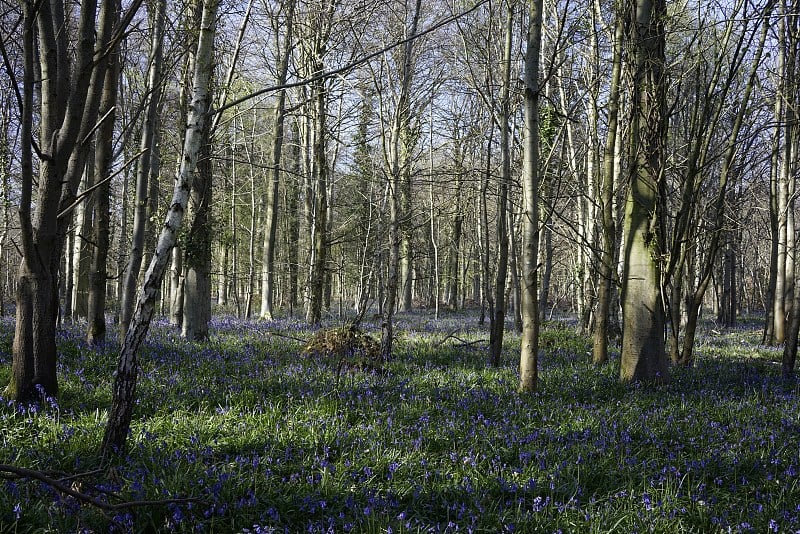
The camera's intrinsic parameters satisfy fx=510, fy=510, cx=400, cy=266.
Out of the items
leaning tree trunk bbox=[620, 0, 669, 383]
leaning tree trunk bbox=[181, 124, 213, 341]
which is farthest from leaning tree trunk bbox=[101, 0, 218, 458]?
leaning tree trunk bbox=[181, 124, 213, 341]

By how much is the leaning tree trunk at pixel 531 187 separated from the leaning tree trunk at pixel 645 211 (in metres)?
1.85

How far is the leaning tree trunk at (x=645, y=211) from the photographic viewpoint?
7.23m

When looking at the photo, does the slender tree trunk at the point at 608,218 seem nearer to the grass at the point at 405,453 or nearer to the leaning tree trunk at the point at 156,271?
the grass at the point at 405,453

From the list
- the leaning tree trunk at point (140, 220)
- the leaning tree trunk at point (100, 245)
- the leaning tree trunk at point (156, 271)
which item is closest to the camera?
the leaning tree trunk at point (156, 271)

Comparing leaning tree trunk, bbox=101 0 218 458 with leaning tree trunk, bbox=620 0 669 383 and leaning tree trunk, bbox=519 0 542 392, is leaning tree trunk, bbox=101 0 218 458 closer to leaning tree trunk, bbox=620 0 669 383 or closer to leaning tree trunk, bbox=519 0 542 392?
leaning tree trunk, bbox=519 0 542 392

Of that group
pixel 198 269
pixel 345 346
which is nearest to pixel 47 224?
pixel 345 346

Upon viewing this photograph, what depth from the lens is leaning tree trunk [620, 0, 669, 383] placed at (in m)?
7.23

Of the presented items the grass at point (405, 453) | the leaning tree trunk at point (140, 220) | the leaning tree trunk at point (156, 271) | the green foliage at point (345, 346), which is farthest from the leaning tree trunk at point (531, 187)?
the leaning tree trunk at point (140, 220)

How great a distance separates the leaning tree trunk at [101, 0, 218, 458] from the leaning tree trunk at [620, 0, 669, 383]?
615 cm

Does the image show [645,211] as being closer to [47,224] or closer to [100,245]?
[47,224]

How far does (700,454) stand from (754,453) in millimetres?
504

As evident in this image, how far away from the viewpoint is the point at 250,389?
609cm

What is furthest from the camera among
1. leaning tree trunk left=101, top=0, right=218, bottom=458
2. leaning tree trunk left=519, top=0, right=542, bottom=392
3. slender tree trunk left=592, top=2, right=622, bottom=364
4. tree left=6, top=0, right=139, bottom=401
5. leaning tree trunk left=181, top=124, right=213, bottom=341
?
leaning tree trunk left=181, top=124, right=213, bottom=341

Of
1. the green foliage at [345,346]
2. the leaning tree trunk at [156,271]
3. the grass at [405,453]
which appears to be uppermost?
the leaning tree trunk at [156,271]
